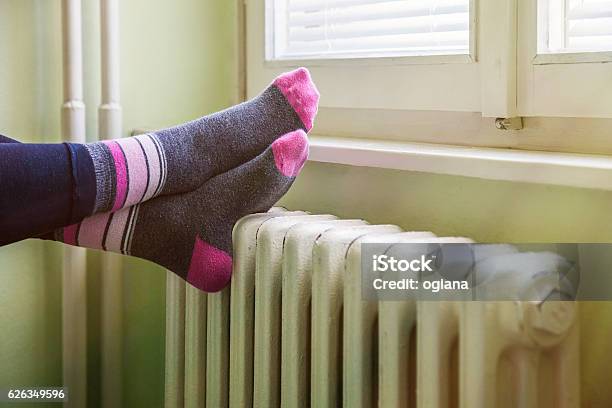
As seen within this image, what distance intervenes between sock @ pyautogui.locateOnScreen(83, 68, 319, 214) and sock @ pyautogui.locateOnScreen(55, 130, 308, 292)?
21mm

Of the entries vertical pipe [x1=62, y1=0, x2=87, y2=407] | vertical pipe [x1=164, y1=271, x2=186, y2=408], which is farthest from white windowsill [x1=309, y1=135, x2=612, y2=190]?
vertical pipe [x1=62, y1=0, x2=87, y2=407]

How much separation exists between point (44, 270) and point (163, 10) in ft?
1.56

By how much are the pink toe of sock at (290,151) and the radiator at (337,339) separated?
0.20 feet

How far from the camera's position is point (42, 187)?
2.93 feet

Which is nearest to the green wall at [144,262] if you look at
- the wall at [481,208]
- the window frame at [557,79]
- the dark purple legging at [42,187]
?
the wall at [481,208]

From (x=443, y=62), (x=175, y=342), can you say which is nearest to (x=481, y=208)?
(x=443, y=62)

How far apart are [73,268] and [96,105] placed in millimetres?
264

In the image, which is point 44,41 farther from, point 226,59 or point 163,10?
point 226,59

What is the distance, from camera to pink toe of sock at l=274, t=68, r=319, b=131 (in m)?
1.08

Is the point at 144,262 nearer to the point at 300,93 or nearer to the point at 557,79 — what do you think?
the point at 300,93

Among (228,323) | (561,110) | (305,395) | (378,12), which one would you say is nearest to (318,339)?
(305,395)

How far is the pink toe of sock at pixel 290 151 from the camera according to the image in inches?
40.9

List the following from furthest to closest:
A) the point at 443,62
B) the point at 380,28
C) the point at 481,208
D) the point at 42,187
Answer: the point at 380,28, the point at 443,62, the point at 481,208, the point at 42,187

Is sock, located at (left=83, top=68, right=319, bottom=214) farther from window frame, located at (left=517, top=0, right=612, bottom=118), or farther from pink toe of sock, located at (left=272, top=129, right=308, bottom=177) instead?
window frame, located at (left=517, top=0, right=612, bottom=118)
